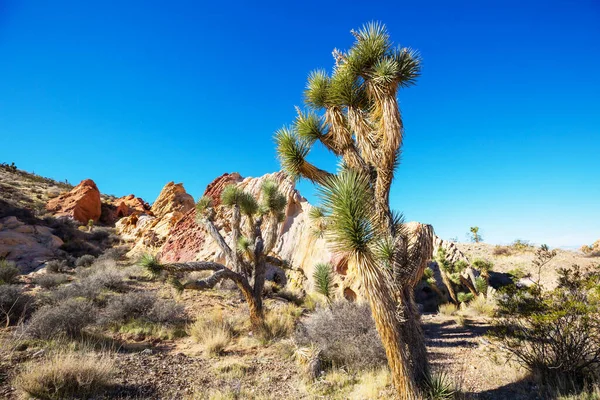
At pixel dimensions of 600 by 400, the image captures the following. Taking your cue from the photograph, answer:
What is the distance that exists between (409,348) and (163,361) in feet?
17.0

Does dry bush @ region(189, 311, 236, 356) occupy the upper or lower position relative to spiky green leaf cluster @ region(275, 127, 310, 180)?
lower

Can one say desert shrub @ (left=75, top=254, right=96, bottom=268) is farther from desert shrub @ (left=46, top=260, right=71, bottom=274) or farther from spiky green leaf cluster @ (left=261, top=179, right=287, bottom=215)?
spiky green leaf cluster @ (left=261, top=179, right=287, bottom=215)

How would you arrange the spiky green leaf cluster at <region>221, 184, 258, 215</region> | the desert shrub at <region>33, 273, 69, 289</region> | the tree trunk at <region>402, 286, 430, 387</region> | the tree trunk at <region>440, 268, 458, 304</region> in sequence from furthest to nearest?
the tree trunk at <region>440, 268, 458, 304</region> < the desert shrub at <region>33, 273, 69, 289</region> < the spiky green leaf cluster at <region>221, 184, 258, 215</region> < the tree trunk at <region>402, 286, 430, 387</region>

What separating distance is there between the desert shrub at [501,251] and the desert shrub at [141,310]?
25878 mm

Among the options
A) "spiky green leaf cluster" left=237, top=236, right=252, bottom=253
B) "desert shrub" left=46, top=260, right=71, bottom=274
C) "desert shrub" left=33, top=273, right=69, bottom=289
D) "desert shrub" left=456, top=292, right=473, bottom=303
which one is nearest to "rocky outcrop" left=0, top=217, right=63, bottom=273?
"desert shrub" left=46, top=260, right=71, bottom=274

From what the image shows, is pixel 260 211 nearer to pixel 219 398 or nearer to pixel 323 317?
pixel 323 317

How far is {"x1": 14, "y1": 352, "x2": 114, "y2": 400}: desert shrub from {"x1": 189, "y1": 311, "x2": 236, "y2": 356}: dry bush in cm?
256

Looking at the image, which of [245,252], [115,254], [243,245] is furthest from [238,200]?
[115,254]

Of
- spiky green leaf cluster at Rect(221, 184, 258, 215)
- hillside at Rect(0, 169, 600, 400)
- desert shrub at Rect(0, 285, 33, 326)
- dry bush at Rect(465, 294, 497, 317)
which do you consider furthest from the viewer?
dry bush at Rect(465, 294, 497, 317)

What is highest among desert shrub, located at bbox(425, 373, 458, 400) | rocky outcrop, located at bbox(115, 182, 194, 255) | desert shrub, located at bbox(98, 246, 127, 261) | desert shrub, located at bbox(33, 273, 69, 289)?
rocky outcrop, located at bbox(115, 182, 194, 255)

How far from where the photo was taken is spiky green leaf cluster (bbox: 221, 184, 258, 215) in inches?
395

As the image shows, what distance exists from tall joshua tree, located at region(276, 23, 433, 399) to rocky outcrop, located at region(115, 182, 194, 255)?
18.4 metres

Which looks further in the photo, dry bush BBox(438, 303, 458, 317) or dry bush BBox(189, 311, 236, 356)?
dry bush BBox(438, 303, 458, 317)

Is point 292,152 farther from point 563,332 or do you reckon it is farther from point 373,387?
point 563,332
